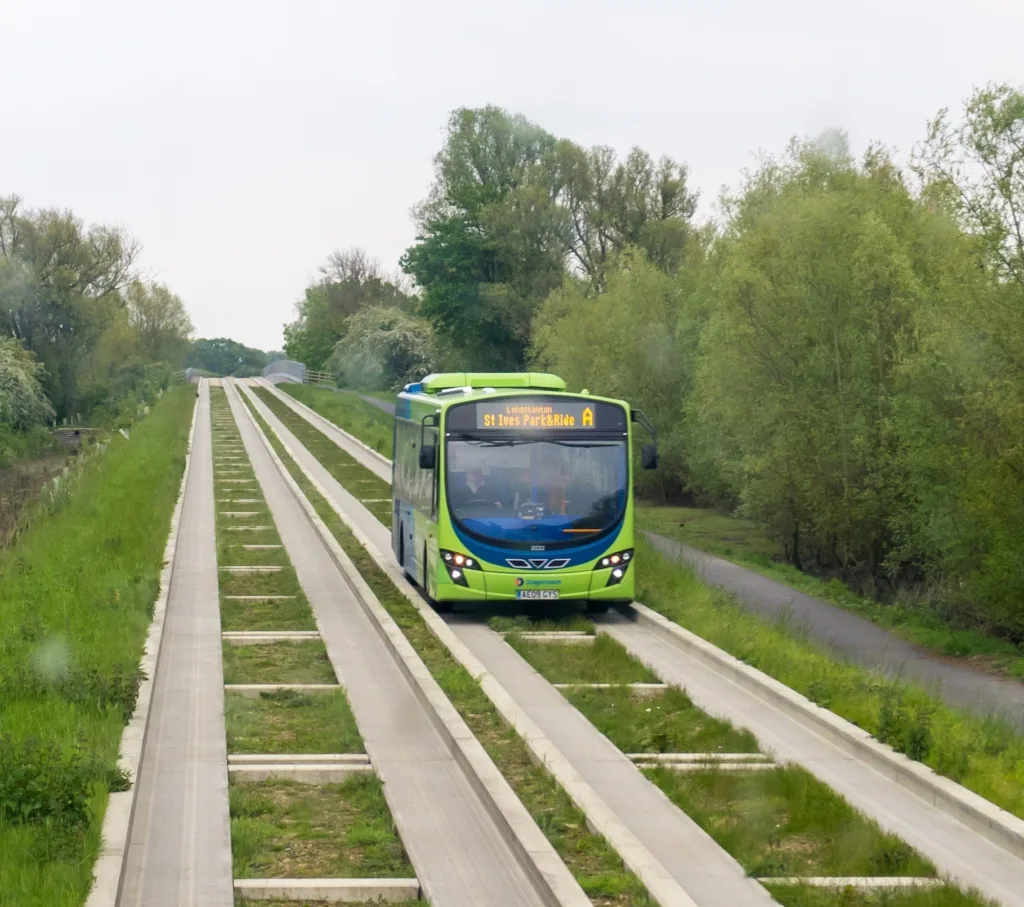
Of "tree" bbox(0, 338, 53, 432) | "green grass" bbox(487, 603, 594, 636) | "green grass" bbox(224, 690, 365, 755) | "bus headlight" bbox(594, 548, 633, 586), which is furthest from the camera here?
"tree" bbox(0, 338, 53, 432)

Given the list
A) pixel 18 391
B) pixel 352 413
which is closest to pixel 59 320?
pixel 18 391

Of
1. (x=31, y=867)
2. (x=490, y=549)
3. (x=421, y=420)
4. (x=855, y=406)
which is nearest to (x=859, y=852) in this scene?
(x=31, y=867)

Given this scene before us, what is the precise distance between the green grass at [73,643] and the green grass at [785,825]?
397 cm

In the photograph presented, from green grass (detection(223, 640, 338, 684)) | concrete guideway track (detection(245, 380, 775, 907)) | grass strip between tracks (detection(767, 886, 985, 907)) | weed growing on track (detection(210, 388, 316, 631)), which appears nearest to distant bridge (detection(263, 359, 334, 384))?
weed growing on track (detection(210, 388, 316, 631))

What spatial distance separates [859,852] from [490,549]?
384 inches

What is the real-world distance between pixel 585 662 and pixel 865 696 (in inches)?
132

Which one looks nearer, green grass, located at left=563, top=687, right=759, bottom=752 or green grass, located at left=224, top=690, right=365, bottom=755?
green grass, located at left=224, top=690, right=365, bottom=755

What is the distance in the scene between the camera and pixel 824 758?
11.7 metres

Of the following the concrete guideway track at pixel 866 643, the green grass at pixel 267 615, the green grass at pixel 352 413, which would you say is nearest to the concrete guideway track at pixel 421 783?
the green grass at pixel 267 615

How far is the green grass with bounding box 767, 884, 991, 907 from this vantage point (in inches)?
318

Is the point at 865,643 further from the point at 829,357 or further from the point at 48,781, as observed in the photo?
the point at 48,781

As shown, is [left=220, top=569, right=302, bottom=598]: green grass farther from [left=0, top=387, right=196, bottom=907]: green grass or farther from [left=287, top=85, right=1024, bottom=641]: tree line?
[left=287, top=85, right=1024, bottom=641]: tree line

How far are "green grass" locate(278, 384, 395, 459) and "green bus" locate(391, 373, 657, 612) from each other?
940 inches

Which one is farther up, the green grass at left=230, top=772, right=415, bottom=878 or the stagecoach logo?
the stagecoach logo
